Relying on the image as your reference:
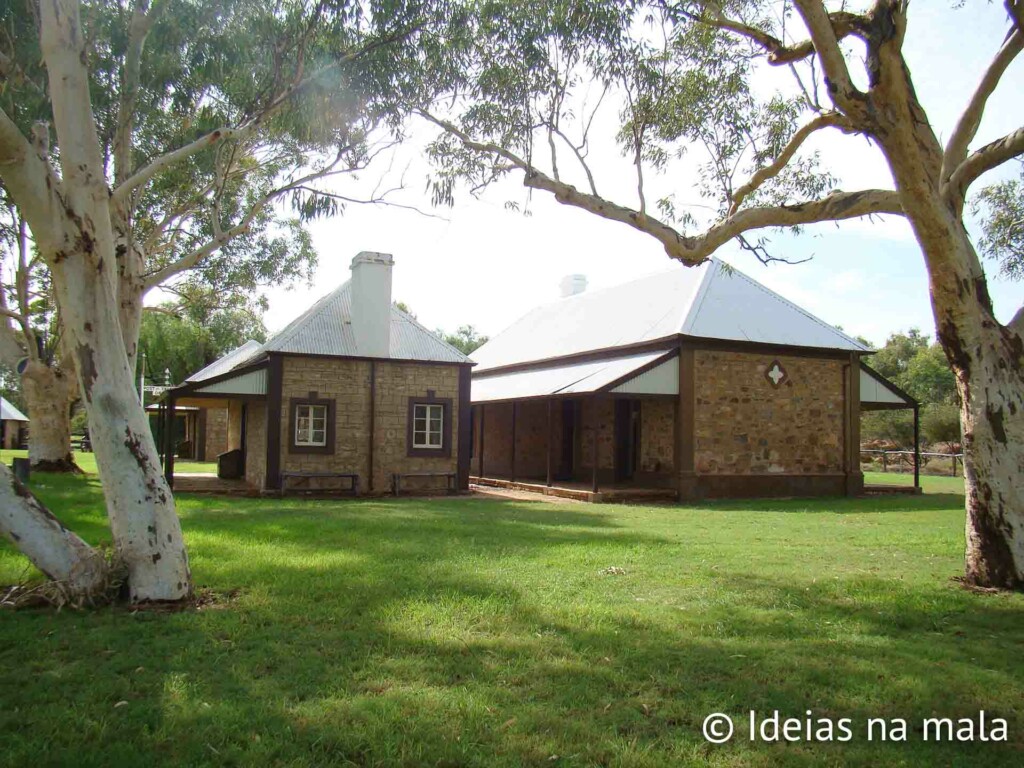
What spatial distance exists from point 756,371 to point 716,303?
210cm

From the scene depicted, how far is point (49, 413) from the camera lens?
1942 cm

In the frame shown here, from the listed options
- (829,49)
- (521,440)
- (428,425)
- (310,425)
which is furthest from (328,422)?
(829,49)

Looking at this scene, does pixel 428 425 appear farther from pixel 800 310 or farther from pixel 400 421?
pixel 800 310

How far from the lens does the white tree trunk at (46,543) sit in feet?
18.3

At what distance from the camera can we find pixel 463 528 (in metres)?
10.9

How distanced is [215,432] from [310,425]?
16610mm

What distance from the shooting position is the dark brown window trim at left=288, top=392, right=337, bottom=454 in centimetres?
1706

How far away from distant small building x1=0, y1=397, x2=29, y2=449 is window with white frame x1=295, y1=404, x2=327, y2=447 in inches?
1345

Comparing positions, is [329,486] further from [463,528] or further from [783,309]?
[783,309]

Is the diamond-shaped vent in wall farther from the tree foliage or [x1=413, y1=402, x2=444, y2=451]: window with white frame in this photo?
the tree foliage

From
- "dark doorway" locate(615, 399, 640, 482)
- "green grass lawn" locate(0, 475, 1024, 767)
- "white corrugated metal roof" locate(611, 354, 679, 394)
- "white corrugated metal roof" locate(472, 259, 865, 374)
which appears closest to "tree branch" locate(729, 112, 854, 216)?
"green grass lawn" locate(0, 475, 1024, 767)

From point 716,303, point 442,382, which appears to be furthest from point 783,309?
point 442,382

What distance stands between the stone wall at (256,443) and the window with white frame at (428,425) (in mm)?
3346

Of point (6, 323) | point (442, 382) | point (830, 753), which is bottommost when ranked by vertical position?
point (830, 753)
